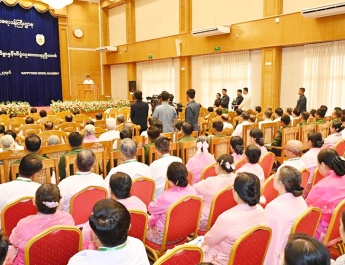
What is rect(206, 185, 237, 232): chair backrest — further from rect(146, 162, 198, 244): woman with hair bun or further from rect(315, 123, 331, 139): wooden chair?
rect(315, 123, 331, 139): wooden chair

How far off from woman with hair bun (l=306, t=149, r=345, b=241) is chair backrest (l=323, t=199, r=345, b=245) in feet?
0.65

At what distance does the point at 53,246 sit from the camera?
6.89ft

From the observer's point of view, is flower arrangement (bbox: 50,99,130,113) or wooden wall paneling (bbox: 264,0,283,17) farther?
flower arrangement (bbox: 50,99,130,113)

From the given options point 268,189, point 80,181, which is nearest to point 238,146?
point 268,189

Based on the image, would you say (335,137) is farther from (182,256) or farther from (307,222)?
(182,256)

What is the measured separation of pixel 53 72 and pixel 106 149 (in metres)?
14.6

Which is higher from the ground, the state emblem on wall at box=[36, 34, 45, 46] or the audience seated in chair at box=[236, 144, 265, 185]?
the state emblem on wall at box=[36, 34, 45, 46]

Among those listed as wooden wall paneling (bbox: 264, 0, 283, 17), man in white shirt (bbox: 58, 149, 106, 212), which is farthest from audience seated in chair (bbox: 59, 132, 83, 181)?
wooden wall paneling (bbox: 264, 0, 283, 17)

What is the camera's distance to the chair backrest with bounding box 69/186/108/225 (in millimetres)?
2895

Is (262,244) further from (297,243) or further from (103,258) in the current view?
(103,258)

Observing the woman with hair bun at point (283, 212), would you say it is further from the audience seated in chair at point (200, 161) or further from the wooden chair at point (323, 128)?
the wooden chair at point (323, 128)

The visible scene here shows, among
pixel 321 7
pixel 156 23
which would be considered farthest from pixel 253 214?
pixel 156 23

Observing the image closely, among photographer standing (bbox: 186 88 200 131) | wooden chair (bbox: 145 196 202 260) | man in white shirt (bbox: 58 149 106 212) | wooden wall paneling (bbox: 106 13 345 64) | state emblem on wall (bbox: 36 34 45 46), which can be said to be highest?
state emblem on wall (bbox: 36 34 45 46)

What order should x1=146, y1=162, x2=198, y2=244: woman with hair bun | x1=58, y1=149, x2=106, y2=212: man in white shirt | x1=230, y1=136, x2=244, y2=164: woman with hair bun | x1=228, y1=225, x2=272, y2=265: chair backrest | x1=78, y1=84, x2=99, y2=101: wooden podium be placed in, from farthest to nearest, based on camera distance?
x1=78, y1=84, x2=99, y2=101: wooden podium → x1=230, y1=136, x2=244, y2=164: woman with hair bun → x1=58, y1=149, x2=106, y2=212: man in white shirt → x1=146, y1=162, x2=198, y2=244: woman with hair bun → x1=228, y1=225, x2=272, y2=265: chair backrest
